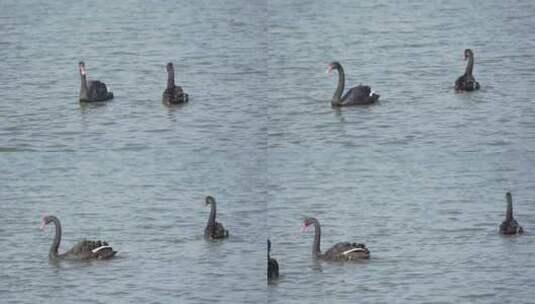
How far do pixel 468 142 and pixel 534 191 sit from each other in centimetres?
152

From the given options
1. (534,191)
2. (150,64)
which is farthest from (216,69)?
(534,191)

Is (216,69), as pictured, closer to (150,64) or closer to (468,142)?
(150,64)

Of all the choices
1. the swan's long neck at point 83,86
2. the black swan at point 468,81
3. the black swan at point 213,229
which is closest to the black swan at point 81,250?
the black swan at point 213,229

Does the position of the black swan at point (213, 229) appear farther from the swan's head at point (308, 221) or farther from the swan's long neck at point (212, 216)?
the swan's head at point (308, 221)

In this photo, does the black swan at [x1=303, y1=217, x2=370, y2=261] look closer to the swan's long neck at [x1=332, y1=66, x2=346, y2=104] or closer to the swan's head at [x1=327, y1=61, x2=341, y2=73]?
the swan's long neck at [x1=332, y1=66, x2=346, y2=104]

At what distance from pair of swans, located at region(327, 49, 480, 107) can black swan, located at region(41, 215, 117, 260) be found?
3180mm

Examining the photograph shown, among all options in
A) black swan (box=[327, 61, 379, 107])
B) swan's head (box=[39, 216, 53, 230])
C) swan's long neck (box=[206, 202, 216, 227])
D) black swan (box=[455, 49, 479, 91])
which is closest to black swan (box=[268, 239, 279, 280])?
swan's long neck (box=[206, 202, 216, 227])

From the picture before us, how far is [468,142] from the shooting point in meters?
19.1

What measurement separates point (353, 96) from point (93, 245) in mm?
3431

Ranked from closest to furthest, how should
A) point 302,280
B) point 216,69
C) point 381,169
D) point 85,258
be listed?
point 302,280 → point 85,258 → point 381,169 → point 216,69

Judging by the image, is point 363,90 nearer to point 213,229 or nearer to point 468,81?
point 468,81

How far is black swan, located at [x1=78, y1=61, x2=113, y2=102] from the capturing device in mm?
21438

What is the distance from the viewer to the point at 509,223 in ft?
62.5

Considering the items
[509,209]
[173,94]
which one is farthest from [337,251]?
[173,94]
